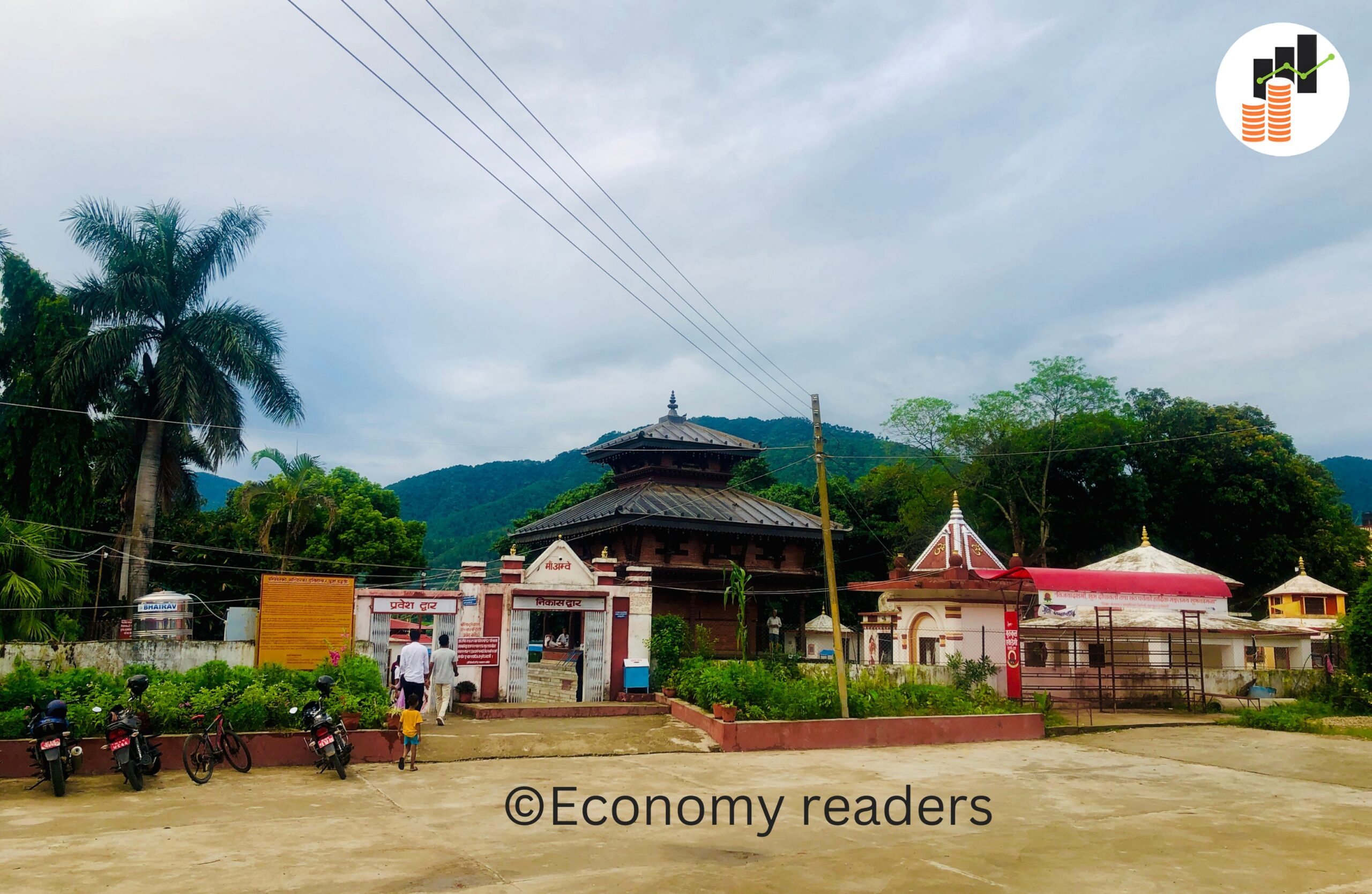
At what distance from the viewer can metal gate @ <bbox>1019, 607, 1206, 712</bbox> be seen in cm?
2359

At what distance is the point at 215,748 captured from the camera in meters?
11.8

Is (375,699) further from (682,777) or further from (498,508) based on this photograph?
(498,508)

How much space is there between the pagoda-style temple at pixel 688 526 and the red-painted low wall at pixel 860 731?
1382 cm

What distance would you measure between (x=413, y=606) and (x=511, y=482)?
74.9 metres

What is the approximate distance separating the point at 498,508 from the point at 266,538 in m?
48.5

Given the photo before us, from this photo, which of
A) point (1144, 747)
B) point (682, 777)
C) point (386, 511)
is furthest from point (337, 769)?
point (386, 511)

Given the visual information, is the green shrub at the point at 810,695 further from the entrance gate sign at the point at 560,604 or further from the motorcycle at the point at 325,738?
the motorcycle at the point at 325,738

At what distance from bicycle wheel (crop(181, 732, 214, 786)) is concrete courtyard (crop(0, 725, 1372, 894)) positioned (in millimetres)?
232

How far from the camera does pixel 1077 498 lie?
45250mm

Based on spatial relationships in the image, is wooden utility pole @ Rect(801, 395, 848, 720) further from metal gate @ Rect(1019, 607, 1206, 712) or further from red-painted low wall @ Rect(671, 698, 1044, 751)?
metal gate @ Rect(1019, 607, 1206, 712)

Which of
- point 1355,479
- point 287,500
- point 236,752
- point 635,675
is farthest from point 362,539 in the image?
point 1355,479

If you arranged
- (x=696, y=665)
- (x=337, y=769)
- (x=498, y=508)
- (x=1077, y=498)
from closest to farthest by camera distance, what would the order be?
(x=337, y=769) < (x=696, y=665) < (x=1077, y=498) < (x=498, y=508)

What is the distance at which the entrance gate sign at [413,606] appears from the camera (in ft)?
66.6

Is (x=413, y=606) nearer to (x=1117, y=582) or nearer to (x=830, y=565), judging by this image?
(x=830, y=565)
